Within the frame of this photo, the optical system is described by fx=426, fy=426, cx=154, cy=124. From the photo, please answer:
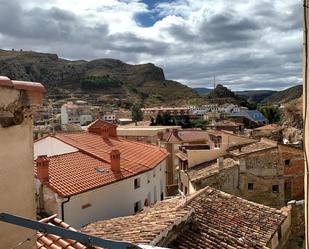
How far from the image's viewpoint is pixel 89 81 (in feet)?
525

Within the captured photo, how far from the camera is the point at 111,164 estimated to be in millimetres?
24516

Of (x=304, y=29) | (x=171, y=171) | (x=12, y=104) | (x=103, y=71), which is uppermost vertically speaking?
(x=103, y=71)

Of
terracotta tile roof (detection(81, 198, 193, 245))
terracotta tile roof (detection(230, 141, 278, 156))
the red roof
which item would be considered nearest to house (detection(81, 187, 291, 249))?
terracotta tile roof (detection(81, 198, 193, 245))

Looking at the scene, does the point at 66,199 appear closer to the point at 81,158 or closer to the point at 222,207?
the point at 81,158

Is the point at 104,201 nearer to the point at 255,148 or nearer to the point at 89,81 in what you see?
the point at 255,148

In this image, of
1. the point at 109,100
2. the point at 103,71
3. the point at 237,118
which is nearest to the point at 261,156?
the point at 237,118

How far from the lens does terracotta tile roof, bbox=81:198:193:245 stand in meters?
11.0

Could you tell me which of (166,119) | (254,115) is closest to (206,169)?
(166,119)

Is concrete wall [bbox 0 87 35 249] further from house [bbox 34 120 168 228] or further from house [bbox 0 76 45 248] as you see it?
house [bbox 34 120 168 228]

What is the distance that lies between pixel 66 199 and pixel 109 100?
428 feet

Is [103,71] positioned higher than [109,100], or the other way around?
[103,71]

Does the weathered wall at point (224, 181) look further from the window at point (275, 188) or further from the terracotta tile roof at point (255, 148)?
the window at point (275, 188)

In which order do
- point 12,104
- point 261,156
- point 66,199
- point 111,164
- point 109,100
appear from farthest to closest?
1. point 109,100
2. point 261,156
3. point 111,164
4. point 66,199
5. point 12,104

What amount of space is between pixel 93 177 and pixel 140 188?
12.8 feet
